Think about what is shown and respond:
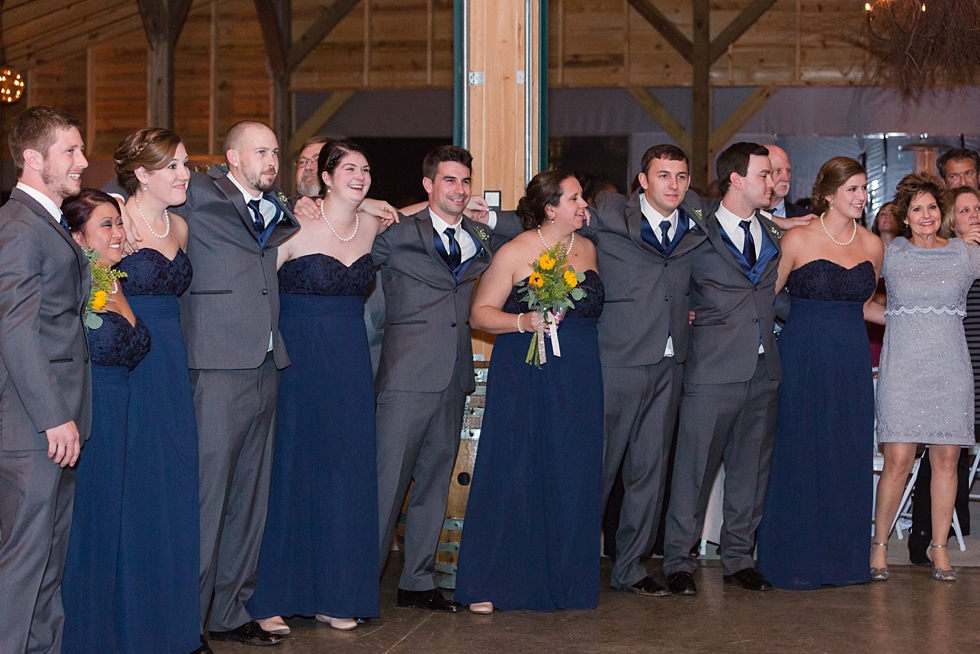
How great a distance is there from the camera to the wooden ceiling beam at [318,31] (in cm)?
1379

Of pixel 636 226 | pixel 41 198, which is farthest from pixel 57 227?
pixel 636 226

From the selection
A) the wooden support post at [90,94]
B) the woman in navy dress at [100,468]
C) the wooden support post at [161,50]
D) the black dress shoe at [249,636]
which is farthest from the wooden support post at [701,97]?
the woman in navy dress at [100,468]

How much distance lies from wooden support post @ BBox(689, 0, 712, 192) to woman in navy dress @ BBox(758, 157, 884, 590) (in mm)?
7790

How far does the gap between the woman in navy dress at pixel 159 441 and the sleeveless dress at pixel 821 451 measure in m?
2.70

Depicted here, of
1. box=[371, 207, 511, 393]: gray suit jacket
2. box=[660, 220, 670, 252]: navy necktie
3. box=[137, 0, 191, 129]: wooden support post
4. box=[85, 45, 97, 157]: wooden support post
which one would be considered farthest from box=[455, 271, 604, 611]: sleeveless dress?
box=[85, 45, 97, 157]: wooden support post

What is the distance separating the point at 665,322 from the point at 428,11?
9506 millimetres

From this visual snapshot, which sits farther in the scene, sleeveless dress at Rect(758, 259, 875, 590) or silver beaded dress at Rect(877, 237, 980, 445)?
silver beaded dress at Rect(877, 237, 980, 445)

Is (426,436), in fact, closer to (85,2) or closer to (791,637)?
(791,637)

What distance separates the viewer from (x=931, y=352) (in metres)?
5.32

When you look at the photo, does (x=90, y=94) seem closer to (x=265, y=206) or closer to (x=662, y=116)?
(x=662, y=116)

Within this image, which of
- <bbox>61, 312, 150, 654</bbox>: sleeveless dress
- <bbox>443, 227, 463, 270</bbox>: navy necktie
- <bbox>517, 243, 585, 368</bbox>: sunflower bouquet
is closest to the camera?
<bbox>61, 312, 150, 654</bbox>: sleeveless dress

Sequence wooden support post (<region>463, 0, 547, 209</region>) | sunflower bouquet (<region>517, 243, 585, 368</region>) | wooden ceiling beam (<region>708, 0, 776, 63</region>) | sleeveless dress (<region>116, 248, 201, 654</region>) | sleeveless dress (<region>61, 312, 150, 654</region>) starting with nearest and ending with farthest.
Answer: sleeveless dress (<region>61, 312, 150, 654</region>), sleeveless dress (<region>116, 248, 201, 654</region>), sunflower bouquet (<region>517, 243, 585, 368</region>), wooden support post (<region>463, 0, 547, 209</region>), wooden ceiling beam (<region>708, 0, 776, 63</region>)

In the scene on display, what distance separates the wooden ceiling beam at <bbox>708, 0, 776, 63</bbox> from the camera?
1292cm

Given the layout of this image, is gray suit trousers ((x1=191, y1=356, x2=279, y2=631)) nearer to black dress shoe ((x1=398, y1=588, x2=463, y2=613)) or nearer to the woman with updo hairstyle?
black dress shoe ((x1=398, y1=588, x2=463, y2=613))
